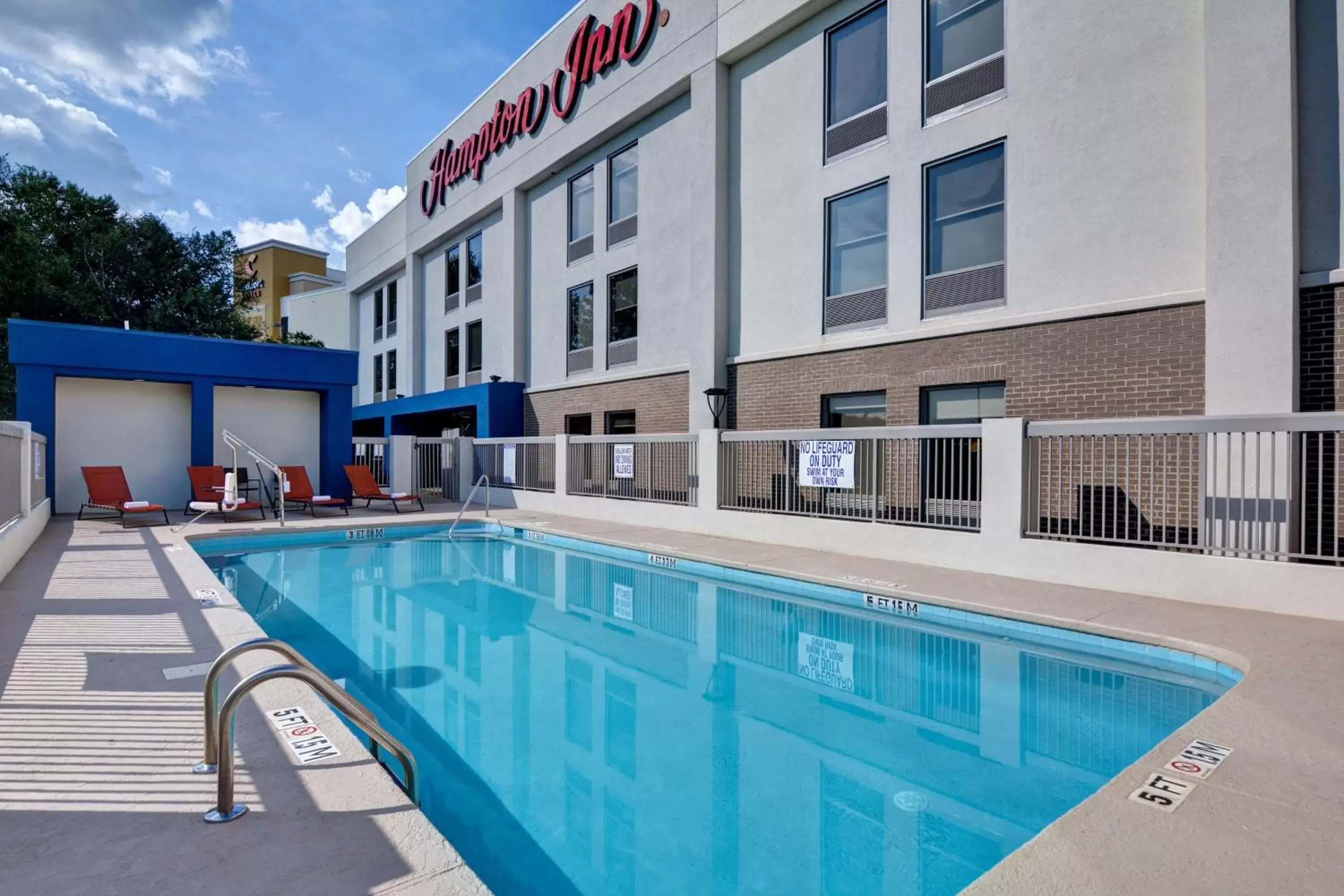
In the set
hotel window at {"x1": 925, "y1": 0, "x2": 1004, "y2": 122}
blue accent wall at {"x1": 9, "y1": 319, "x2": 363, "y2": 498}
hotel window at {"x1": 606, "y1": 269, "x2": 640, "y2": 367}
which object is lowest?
blue accent wall at {"x1": 9, "y1": 319, "x2": 363, "y2": 498}

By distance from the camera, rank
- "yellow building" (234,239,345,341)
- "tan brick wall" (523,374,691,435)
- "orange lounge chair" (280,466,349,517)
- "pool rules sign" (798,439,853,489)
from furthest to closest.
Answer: "yellow building" (234,239,345,341) < "tan brick wall" (523,374,691,435) < "orange lounge chair" (280,466,349,517) < "pool rules sign" (798,439,853,489)

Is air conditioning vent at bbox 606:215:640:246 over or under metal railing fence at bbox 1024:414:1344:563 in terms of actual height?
over

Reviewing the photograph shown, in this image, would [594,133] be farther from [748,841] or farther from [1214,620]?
[748,841]

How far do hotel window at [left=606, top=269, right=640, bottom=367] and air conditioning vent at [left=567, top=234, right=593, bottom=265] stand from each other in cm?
147

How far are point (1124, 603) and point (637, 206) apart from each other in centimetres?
1399

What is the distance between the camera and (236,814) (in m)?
2.76

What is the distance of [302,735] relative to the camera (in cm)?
357

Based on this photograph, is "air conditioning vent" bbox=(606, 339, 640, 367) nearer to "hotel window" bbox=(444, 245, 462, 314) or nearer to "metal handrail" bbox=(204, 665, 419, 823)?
"hotel window" bbox=(444, 245, 462, 314)

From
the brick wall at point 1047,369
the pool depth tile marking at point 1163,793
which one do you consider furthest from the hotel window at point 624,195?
the pool depth tile marking at point 1163,793

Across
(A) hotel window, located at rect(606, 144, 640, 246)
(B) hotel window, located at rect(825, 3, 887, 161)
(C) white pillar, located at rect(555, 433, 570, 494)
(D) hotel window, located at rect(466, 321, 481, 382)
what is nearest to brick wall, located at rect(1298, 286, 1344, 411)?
(B) hotel window, located at rect(825, 3, 887, 161)

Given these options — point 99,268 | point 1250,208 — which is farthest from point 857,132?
point 99,268

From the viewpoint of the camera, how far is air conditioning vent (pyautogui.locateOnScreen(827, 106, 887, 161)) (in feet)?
40.5

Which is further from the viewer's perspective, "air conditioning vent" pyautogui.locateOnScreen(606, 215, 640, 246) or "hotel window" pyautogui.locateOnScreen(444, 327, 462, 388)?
"hotel window" pyautogui.locateOnScreen(444, 327, 462, 388)

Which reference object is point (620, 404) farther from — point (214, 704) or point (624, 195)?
point (214, 704)
